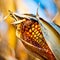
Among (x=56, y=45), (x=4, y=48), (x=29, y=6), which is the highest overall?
(x=29, y=6)

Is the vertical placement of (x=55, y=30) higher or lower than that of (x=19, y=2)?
lower

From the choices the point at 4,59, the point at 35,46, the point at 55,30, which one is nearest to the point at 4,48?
the point at 4,59

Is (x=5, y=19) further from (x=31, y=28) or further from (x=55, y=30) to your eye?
(x=55, y=30)

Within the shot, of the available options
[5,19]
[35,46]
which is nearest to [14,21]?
[5,19]

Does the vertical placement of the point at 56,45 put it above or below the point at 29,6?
below

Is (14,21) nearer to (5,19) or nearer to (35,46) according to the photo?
(5,19)

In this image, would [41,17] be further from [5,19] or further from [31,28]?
[5,19]
